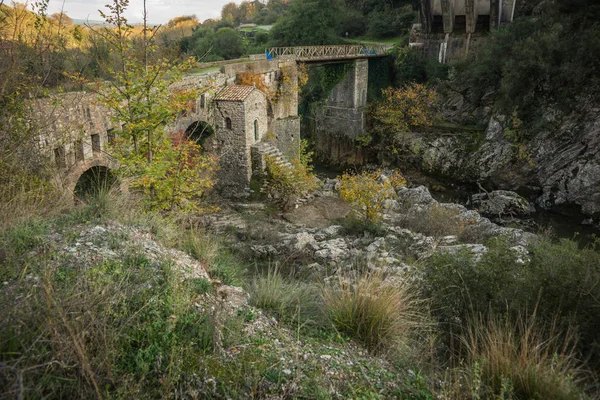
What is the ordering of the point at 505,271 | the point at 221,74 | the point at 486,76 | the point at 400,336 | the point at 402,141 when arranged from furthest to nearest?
the point at 402,141 < the point at 486,76 < the point at 221,74 < the point at 505,271 < the point at 400,336

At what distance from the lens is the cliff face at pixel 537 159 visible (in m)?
16.4

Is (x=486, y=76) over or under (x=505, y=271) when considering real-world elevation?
over

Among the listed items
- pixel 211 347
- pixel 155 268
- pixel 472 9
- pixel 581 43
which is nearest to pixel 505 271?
pixel 211 347

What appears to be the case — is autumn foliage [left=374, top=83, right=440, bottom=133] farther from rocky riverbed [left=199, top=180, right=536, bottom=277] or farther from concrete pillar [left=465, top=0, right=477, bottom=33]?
rocky riverbed [left=199, top=180, right=536, bottom=277]

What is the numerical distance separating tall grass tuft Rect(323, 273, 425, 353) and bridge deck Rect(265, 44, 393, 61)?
16.0 m

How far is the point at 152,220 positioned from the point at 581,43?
1777 centimetres

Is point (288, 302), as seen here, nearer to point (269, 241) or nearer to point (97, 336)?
point (97, 336)

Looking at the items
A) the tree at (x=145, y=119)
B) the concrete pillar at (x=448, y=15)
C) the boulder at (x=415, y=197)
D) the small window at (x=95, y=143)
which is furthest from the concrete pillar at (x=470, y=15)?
the small window at (x=95, y=143)

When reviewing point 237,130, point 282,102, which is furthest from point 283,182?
point 282,102

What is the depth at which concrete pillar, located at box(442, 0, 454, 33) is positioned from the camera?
81.0ft

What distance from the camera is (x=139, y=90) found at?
7.23 metres

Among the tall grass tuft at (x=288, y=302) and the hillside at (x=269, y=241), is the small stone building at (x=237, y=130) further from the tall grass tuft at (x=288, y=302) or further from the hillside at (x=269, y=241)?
the tall grass tuft at (x=288, y=302)

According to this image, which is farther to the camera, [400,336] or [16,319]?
[400,336]

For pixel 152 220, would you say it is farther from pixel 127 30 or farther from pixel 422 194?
pixel 422 194
